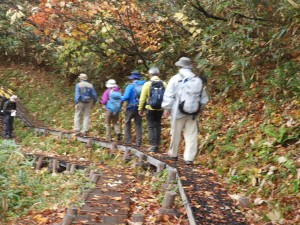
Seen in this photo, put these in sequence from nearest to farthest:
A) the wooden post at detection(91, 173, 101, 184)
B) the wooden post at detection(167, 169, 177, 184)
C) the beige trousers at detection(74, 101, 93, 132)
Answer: the wooden post at detection(167, 169, 177, 184)
the wooden post at detection(91, 173, 101, 184)
the beige trousers at detection(74, 101, 93, 132)

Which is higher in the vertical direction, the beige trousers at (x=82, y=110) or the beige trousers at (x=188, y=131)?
the beige trousers at (x=82, y=110)

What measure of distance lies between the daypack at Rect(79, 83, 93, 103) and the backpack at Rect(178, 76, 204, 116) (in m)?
5.90

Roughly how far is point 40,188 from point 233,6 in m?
6.40

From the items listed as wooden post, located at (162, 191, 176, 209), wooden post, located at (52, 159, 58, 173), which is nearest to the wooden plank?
wooden post, located at (162, 191, 176, 209)

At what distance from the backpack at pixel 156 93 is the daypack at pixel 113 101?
238cm

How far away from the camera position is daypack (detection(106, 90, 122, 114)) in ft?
39.5

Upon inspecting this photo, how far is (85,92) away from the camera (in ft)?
43.9

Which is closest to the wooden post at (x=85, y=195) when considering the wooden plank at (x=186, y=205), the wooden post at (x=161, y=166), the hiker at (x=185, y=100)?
the wooden plank at (x=186, y=205)

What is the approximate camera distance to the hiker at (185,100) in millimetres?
7996

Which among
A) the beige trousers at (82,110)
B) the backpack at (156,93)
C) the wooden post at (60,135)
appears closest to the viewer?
the backpack at (156,93)

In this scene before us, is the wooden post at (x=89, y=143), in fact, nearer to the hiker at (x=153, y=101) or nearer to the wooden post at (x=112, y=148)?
the wooden post at (x=112, y=148)

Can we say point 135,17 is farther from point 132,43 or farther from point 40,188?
point 40,188

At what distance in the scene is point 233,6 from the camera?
1037 cm

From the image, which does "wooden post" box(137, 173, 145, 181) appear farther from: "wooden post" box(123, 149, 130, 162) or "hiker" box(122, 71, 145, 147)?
"hiker" box(122, 71, 145, 147)
